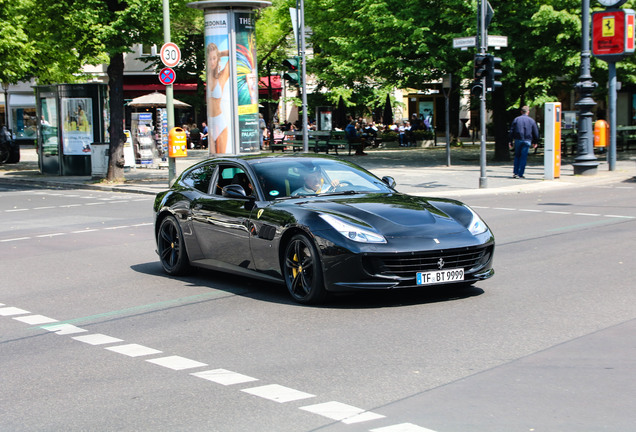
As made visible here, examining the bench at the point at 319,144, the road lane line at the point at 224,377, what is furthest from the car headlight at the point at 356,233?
the bench at the point at 319,144

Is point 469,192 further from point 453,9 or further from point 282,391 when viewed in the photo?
point 282,391

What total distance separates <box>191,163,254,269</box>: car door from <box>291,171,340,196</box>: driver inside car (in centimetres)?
53

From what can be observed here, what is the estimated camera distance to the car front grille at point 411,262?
25.5 feet

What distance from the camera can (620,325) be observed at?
699 centimetres

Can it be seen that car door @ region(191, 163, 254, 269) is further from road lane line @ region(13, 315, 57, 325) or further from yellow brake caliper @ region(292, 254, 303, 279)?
road lane line @ region(13, 315, 57, 325)

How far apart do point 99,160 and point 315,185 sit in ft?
71.5

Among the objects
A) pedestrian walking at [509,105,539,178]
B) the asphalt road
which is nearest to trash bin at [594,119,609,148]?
pedestrian walking at [509,105,539,178]

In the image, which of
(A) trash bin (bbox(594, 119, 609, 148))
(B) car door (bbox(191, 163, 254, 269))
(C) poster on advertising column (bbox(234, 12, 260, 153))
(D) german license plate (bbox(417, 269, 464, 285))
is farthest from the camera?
(A) trash bin (bbox(594, 119, 609, 148))

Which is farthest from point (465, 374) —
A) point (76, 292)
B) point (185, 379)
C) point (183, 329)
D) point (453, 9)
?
point (453, 9)

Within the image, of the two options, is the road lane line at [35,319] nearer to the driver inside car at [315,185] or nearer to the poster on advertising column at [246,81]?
the driver inside car at [315,185]

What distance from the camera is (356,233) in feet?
25.8

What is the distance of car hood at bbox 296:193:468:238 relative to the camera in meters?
7.98

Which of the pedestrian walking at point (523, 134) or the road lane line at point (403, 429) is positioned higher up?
the pedestrian walking at point (523, 134)

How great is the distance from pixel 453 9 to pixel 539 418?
28.0 m
